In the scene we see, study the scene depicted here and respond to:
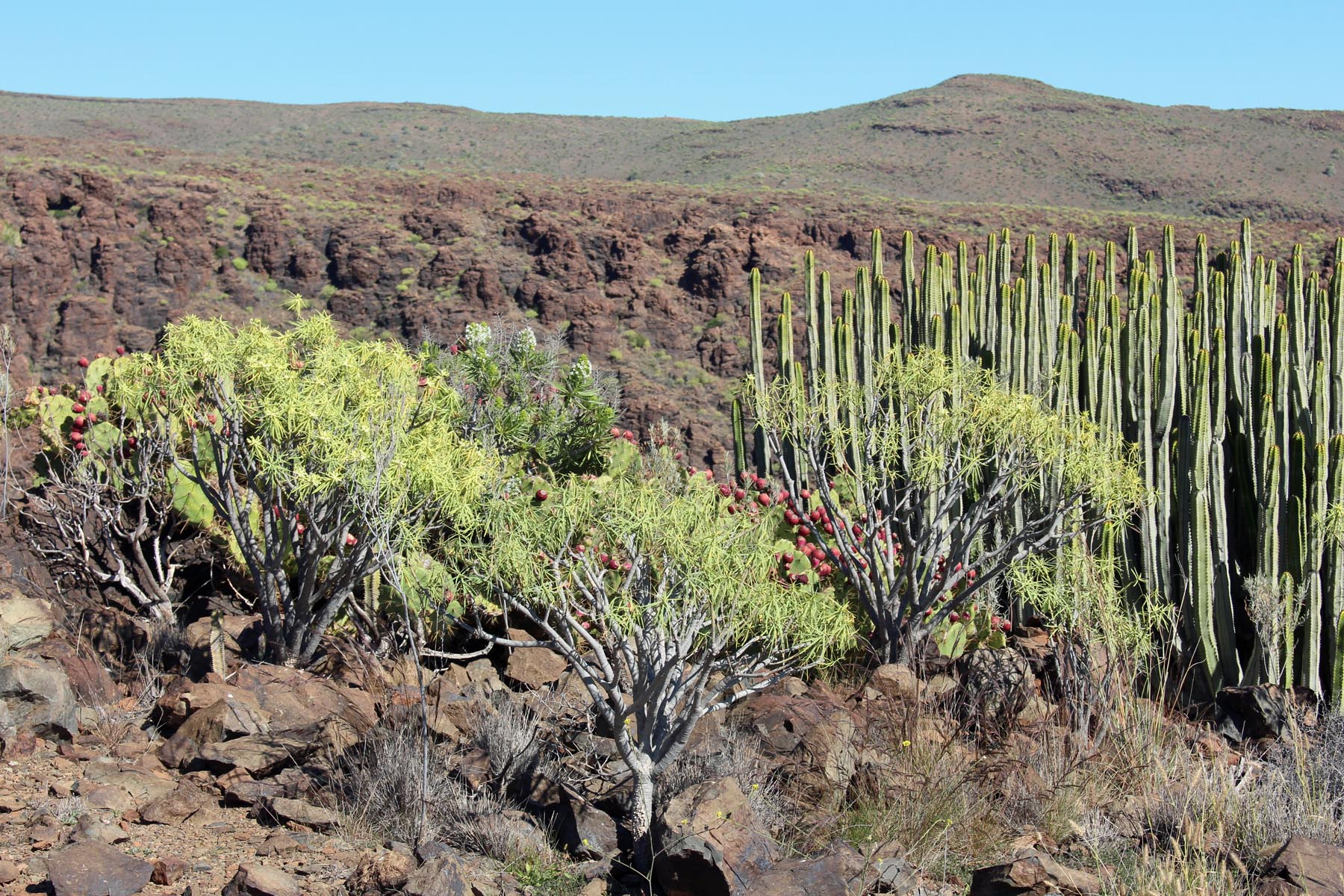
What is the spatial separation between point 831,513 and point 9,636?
4.48 meters

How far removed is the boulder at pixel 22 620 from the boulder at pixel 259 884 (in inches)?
90.9

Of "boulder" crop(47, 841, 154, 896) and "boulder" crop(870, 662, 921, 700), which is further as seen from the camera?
"boulder" crop(870, 662, 921, 700)

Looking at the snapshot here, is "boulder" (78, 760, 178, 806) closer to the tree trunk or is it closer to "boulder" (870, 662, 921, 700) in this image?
the tree trunk


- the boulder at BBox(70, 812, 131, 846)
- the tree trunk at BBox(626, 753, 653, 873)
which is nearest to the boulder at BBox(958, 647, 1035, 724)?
the tree trunk at BBox(626, 753, 653, 873)

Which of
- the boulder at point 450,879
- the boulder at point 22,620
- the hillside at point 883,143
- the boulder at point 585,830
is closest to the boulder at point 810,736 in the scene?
the boulder at point 585,830

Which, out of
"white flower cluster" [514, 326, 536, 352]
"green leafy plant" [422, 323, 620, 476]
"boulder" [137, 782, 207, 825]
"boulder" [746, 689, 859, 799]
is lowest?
"boulder" [746, 689, 859, 799]

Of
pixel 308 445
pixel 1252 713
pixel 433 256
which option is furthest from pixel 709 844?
pixel 433 256

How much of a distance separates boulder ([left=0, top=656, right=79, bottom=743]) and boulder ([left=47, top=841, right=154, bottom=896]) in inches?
52.9

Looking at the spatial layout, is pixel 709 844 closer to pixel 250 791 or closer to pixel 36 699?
pixel 250 791

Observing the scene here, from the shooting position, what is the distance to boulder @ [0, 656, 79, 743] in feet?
17.2

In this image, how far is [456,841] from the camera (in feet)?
15.2

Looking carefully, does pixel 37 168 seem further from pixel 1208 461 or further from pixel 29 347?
pixel 1208 461

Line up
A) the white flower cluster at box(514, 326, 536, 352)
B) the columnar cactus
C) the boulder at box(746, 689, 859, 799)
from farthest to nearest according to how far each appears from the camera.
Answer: the white flower cluster at box(514, 326, 536, 352) < the columnar cactus < the boulder at box(746, 689, 859, 799)

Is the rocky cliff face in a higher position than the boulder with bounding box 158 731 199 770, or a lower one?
higher
